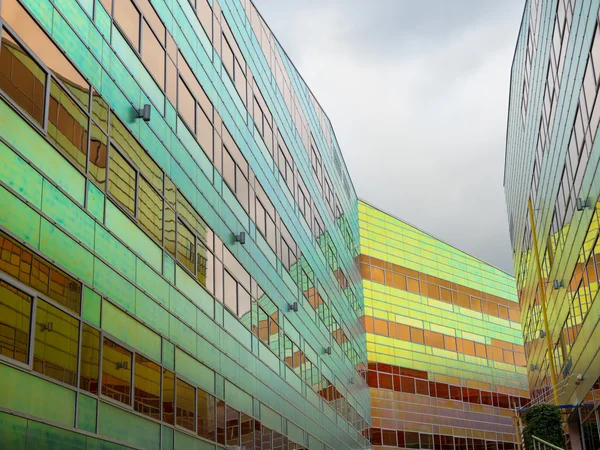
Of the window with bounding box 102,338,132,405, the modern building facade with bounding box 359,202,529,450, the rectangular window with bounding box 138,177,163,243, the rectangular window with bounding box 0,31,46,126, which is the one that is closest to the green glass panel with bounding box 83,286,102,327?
the window with bounding box 102,338,132,405

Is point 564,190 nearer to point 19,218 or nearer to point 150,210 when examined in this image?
point 150,210

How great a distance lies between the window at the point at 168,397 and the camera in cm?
2228

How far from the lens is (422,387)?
66.0 meters

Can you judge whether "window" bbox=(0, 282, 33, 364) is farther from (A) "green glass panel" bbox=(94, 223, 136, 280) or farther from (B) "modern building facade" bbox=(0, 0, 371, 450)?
(A) "green glass panel" bbox=(94, 223, 136, 280)

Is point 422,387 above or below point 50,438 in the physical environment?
above

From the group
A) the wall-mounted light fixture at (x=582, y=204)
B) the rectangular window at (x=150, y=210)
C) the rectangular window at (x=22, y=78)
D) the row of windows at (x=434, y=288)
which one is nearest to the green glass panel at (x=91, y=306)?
the rectangular window at (x=150, y=210)

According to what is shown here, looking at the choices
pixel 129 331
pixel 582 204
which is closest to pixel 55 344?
pixel 129 331

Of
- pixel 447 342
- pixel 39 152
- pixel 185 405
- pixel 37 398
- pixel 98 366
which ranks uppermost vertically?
pixel 447 342

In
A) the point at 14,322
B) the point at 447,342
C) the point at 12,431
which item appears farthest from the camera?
the point at 447,342

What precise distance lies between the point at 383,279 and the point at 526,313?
13.0m

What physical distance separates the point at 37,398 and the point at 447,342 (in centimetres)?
5700

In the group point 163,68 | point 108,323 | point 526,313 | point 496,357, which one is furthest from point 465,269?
point 108,323

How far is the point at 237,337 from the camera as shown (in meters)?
29.9

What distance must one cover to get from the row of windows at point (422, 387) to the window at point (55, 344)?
4763cm
